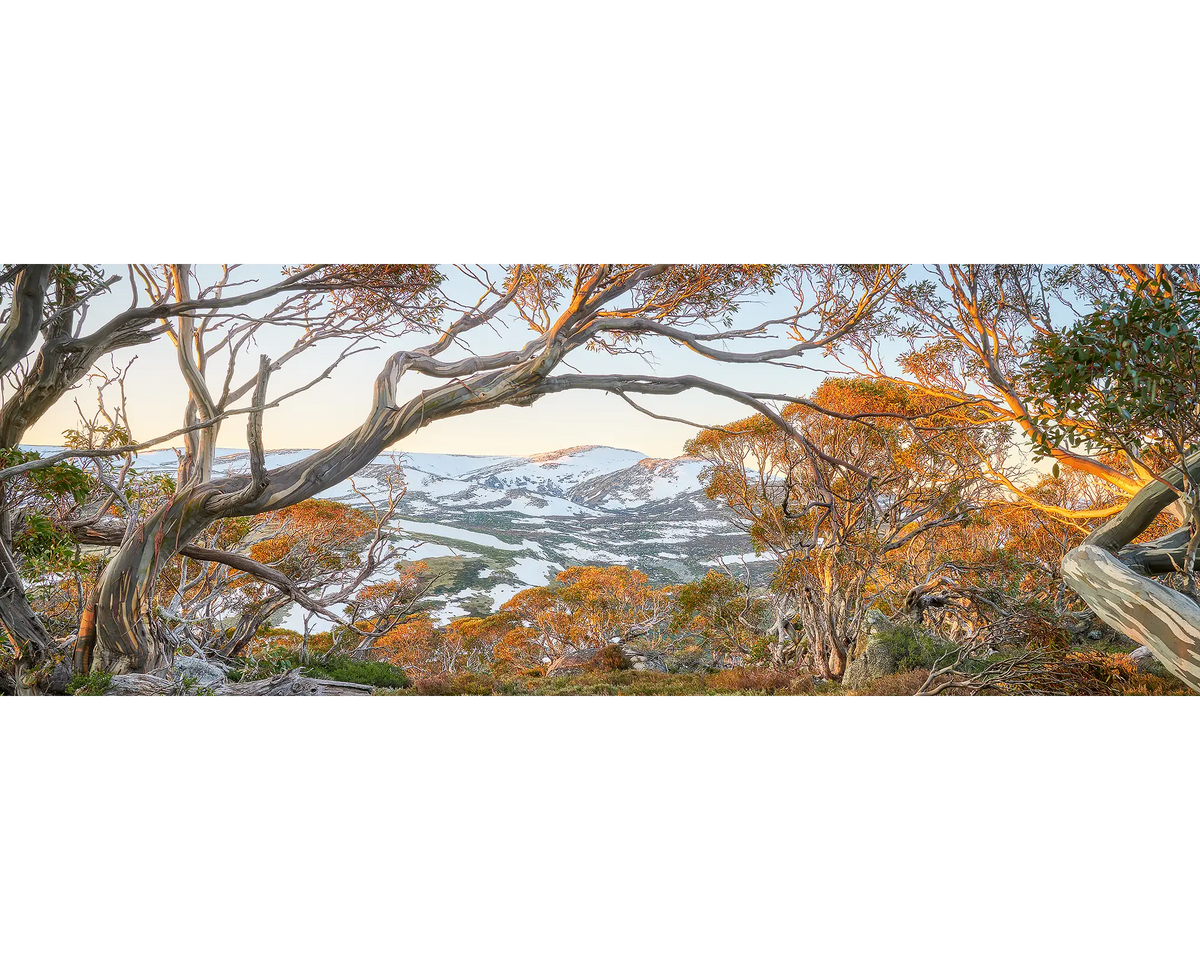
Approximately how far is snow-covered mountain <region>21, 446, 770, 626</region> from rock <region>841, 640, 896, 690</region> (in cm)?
163

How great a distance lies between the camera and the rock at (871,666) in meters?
4.03

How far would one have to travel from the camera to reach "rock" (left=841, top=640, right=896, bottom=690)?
4.03 m

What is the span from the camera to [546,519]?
25.6 ft

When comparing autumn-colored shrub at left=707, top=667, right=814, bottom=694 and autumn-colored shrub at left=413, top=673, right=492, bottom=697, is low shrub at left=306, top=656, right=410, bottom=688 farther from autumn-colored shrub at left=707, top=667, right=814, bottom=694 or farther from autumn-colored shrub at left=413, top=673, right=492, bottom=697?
autumn-colored shrub at left=707, top=667, right=814, bottom=694

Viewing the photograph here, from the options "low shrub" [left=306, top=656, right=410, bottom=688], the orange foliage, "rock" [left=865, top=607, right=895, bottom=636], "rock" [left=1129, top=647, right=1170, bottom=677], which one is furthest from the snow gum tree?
the orange foliage

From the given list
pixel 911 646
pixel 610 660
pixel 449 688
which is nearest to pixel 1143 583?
pixel 911 646

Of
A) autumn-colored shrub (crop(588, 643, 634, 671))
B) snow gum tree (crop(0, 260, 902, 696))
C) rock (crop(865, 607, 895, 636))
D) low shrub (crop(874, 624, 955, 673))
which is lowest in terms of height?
autumn-colored shrub (crop(588, 643, 634, 671))

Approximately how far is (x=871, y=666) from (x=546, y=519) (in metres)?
4.46

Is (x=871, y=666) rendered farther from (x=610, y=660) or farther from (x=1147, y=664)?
(x=610, y=660)

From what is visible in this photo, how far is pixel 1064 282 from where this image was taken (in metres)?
4.00

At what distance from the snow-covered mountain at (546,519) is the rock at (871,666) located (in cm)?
163

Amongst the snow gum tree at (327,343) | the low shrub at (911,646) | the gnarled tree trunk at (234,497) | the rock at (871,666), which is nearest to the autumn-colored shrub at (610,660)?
the rock at (871,666)
